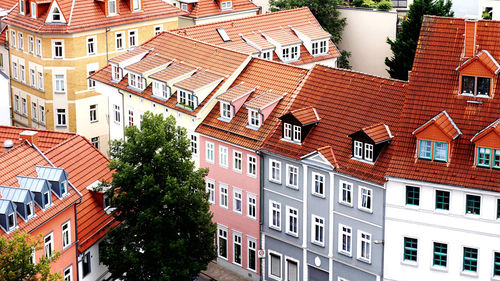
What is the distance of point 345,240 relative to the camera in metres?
72.8

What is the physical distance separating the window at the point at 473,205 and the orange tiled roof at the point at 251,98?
1620cm

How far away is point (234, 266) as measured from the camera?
81.5 meters

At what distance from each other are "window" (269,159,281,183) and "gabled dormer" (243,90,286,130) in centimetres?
314

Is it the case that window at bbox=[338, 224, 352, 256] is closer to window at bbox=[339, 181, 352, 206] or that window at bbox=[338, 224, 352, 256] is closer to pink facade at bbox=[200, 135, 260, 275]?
window at bbox=[339, 181, 352, 206]

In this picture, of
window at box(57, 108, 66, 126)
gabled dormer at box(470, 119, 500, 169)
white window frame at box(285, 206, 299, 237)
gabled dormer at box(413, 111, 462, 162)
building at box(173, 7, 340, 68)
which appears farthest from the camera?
window at box(57, 108, 66, 126)

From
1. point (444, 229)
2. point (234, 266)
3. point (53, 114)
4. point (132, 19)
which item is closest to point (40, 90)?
point (53, 114)

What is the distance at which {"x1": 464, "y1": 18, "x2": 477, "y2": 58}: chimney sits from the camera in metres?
68.8

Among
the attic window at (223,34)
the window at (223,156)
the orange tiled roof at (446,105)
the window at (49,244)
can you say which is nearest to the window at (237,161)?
the window at (223,156)

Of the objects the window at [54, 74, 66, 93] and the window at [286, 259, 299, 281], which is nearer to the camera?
the window at [286, 259, 299, 281]

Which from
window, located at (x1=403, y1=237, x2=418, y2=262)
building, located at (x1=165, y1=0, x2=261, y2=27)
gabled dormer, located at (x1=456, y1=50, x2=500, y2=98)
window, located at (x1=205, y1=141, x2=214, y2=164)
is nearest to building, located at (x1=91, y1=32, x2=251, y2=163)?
window, located at (x1=205, y1=141, x2=214, y2=164)

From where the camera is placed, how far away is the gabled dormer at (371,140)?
6925cm

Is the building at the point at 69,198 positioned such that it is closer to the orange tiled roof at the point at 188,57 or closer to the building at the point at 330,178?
the orange tiled roof at the point at 188,57

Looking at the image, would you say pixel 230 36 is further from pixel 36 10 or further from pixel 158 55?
pixel 36 10

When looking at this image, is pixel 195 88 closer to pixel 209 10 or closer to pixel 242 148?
pixel 242 148
